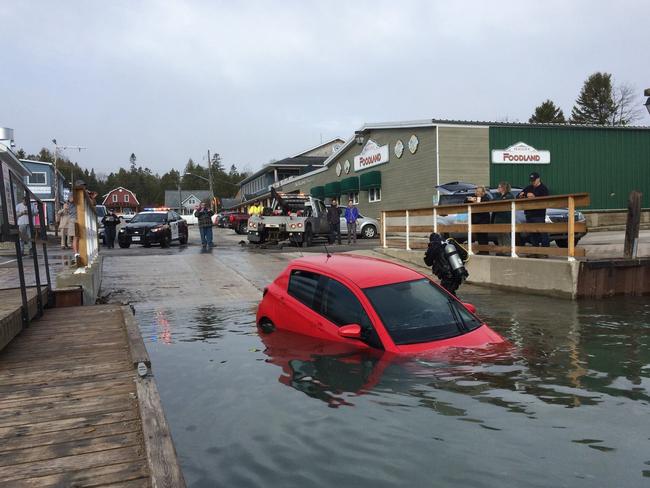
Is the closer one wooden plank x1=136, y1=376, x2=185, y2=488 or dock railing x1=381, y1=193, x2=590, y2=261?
wooden plank x1=136, y1=376, x2=185, y2=488

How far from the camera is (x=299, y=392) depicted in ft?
16.8

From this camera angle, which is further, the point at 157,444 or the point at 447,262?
the point at 447,262

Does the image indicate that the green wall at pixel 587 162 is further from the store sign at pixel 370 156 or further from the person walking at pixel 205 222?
the person walking at pixel 205 222

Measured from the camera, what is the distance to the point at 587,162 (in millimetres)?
26156

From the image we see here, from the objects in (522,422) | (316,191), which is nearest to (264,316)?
(522,422)

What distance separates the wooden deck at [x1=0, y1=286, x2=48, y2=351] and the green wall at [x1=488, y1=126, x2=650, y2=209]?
2122cm

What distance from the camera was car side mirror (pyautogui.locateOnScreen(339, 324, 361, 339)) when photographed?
5.54 m

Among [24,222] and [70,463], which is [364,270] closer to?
[70,463]

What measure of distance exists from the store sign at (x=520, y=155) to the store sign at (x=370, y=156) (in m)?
5.99

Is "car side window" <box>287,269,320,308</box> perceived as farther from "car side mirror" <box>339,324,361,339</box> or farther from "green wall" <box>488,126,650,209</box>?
"green wall" <box>488,126,650,209</box>

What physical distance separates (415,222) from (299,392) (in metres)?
16.6

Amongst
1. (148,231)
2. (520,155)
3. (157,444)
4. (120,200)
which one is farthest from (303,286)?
(120,200)

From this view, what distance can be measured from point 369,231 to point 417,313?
67.9ft

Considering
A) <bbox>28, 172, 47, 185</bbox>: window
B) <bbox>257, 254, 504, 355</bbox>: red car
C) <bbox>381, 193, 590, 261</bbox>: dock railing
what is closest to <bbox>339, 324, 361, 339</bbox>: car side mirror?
<bbox>257, 254, 504, 355</bbox>: red car
